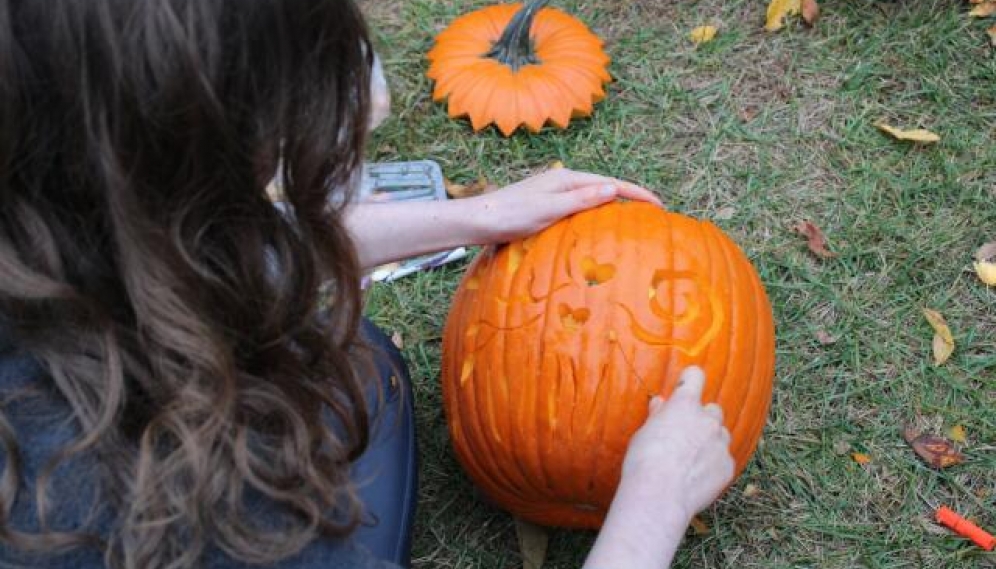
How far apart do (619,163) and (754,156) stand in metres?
0.37

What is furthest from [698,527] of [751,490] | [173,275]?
[173,275]

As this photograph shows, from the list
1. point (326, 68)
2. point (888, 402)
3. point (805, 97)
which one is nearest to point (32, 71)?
point (326, 68)

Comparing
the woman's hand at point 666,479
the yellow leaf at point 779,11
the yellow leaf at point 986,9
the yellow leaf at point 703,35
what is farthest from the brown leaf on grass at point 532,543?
the yellow leaf at point 986,9

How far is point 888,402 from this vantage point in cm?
223

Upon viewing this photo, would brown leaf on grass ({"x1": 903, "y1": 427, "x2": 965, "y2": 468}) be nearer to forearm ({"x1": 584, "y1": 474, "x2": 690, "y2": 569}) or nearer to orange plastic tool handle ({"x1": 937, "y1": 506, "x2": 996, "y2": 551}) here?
orange plastic tool handle ({"x1": 937, "y1": 506, "x2": 996, "y2": 551})

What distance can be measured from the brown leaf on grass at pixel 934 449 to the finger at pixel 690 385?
0.81 m

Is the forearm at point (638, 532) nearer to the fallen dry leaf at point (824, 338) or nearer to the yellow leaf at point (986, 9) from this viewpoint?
the fallen dry leaf at point (824, 338)

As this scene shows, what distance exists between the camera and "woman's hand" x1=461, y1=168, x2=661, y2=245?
5.76 ft

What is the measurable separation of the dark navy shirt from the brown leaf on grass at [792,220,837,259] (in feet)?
6.14

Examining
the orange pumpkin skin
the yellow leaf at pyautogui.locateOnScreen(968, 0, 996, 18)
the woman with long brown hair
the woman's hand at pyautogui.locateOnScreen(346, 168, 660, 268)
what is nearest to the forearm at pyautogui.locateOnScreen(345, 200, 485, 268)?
the woman's hand at pyautogui.locateOnScreen(346, 168, 660, 268)

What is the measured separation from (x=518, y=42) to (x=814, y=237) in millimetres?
942

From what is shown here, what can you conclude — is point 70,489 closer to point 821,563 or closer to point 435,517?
point 435,517

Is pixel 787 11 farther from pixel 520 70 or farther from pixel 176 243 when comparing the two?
pixel 176 243

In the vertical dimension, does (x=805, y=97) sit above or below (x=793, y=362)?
above
